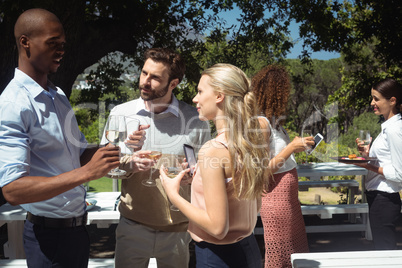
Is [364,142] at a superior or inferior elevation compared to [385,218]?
superior

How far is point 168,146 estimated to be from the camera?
2941 mm

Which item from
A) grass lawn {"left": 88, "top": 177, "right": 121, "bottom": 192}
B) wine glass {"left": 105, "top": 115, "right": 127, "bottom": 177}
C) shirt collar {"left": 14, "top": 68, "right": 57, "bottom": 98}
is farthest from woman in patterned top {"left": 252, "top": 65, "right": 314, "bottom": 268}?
grass lawn {"left": 88, "top": 177, "right": 121, "bottom": 192}

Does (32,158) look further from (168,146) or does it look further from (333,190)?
(333,190)

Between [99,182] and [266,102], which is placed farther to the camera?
[99,182]

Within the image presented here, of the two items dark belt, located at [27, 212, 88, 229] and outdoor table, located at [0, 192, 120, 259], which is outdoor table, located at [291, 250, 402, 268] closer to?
dark belt, located at [27, 212, 88, 229]

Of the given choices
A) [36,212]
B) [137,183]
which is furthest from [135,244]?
[36,212]

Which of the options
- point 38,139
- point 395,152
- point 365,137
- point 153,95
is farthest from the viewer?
point 365,137

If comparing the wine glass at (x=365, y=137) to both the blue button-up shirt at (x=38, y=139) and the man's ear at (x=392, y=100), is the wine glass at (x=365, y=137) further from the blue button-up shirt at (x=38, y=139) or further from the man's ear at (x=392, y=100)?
the blue button-up shirt at (x=38, y=139)

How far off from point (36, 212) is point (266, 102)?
91.3 inches

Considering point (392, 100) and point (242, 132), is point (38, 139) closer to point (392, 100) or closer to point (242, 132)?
point (242, 132)

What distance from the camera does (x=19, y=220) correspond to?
4797mm

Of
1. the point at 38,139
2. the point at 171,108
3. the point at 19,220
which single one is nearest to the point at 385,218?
the point at 171,108

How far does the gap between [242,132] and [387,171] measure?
7.20ft

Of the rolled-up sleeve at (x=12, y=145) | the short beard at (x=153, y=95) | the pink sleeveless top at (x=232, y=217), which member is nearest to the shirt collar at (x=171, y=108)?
the short beard at (x=153, y=95)
